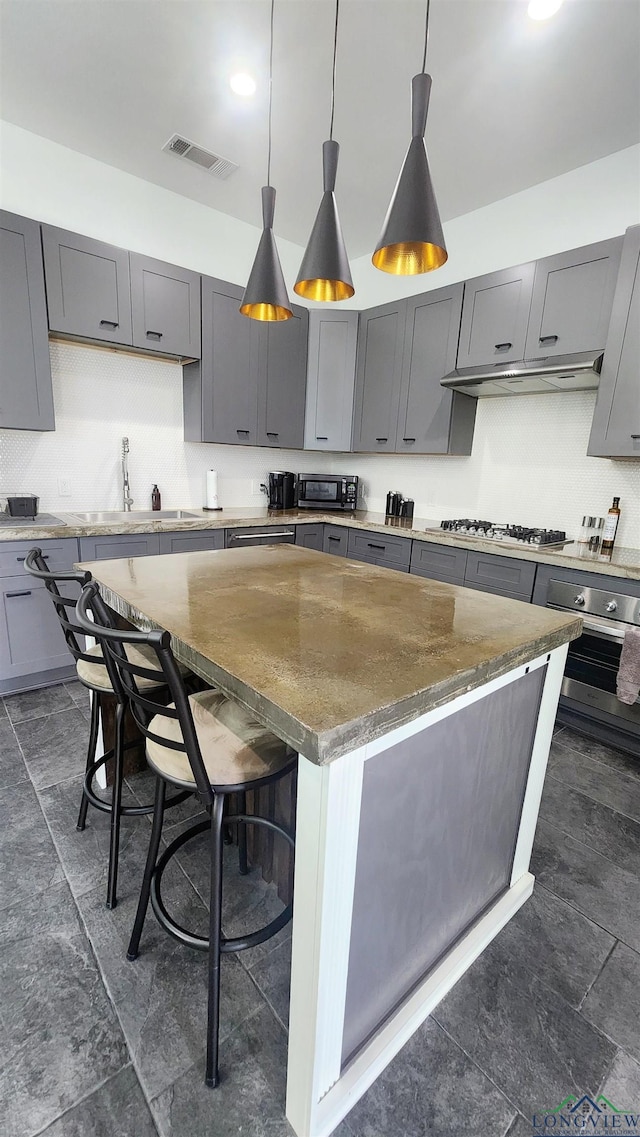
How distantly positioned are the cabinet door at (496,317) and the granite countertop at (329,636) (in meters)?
1.98

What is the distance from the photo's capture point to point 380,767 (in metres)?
0.88

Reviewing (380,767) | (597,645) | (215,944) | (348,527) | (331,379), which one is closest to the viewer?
(380,767)

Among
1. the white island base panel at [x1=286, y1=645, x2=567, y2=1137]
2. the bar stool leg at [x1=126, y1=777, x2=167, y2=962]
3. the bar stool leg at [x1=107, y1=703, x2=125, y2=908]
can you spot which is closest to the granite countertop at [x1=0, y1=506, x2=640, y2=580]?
the white island base panel at [x1=286, y1=645, x2=567, y2=1137]

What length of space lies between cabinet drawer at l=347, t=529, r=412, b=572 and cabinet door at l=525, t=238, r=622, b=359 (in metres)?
1.40

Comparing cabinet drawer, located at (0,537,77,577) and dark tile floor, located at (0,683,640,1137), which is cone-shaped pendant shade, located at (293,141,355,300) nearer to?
cabinet drawer, located at (0,537,77,577)

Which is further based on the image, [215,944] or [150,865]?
[150,865]

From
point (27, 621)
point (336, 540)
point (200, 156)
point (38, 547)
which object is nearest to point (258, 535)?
point (336, 540)

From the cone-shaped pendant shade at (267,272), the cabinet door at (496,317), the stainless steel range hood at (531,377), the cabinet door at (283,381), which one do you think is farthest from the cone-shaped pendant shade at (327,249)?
the cabinet door at (283,381)

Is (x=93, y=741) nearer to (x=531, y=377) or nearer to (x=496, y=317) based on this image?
(x=531, y=377)

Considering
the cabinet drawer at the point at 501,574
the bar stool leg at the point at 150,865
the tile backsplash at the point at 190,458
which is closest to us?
the bar stool leg at the point at 150,865

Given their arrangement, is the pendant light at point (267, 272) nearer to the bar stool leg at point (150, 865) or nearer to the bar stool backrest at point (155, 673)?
the bar stool backrest at point (155, 673)

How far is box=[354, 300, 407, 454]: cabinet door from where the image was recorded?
362 cm

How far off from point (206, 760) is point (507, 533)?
2445 millimetres

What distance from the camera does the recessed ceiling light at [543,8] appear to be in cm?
176
